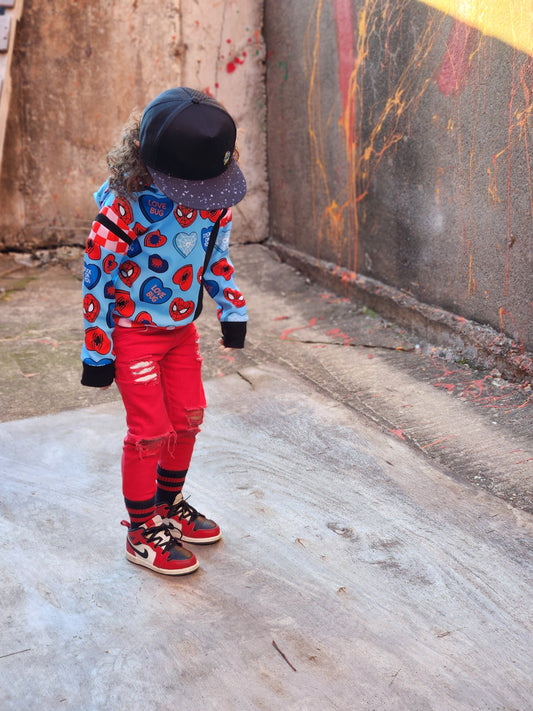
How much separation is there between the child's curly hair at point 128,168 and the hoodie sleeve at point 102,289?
68 mm

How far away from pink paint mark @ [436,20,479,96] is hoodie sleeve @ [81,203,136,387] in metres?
2.36

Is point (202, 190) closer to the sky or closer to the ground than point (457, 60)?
closer to the ground

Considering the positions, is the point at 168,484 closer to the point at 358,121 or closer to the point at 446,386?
the point at 446,386

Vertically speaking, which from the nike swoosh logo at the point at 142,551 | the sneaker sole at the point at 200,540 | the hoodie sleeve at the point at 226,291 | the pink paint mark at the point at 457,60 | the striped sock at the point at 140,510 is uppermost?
the pink paint mark at the point at 457,60

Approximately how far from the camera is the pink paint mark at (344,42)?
4.69 m

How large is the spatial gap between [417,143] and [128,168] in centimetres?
253

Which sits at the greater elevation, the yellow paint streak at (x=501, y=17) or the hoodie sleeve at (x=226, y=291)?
the yellow paint streak at (x=501, y=17)

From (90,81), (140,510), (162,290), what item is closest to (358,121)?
(90,81)

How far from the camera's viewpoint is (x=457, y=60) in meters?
3.74

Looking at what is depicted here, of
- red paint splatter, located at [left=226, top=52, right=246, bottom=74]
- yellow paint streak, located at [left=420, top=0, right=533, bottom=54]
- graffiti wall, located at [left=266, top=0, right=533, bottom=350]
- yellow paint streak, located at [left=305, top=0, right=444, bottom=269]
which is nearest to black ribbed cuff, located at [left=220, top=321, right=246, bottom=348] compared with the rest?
graffiti wall, located at [left=266, top=0, right=533, bottom=350]

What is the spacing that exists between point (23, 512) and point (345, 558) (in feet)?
3.80

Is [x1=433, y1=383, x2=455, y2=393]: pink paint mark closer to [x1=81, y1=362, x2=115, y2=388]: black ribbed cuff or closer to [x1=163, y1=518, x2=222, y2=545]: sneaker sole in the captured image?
[x1=163, y1=518, x2=222, y2=545]: sneaker sole

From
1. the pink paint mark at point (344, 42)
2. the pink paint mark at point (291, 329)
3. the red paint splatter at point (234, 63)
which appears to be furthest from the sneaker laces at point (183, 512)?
the red paint splatter at point (234, 63)

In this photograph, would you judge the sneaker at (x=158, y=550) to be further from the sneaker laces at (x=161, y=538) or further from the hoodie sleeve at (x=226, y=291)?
the hoodie sleeve at (x=226, y=291)
